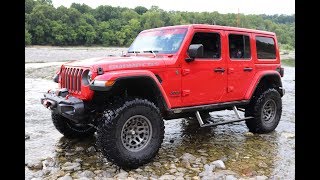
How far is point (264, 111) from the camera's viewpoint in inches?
271

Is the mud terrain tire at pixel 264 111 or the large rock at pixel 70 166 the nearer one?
the large rock at pixel 70 166

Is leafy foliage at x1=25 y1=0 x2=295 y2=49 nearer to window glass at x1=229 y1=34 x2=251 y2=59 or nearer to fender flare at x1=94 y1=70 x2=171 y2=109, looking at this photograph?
window glass at x1=229 y1=34 x2=251 y2=59

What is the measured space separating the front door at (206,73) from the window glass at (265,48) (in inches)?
45.6

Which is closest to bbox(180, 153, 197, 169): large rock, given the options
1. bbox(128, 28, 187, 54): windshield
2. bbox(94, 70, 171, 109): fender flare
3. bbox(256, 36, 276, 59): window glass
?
bbox(94, 70, 171, 109): fender flare

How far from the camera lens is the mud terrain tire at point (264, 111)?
6684 millimetres

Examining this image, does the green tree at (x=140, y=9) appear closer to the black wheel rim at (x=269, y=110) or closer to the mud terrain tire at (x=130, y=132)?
the black wheel rim at (x=269, y=110)

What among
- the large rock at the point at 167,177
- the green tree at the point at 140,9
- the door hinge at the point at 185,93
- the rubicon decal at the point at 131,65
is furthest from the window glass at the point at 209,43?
the green tree at the point at 140,9

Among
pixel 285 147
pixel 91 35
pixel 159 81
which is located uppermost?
pixel 91 35

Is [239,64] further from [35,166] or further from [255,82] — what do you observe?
[35,166]

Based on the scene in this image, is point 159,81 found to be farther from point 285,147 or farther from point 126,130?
point 285,147

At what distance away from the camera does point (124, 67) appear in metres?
4.76
